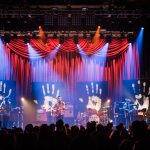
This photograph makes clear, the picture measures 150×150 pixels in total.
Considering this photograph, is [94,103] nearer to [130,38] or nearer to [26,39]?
[130,38]

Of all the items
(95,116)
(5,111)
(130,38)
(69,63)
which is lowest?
(95,116)

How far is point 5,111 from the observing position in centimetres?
1855

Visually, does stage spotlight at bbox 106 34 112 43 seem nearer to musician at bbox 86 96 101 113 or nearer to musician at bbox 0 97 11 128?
musician at bbox 86 96 101 113

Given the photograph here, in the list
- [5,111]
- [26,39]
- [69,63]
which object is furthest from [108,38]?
[5,111]

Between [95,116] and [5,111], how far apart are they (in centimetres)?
478

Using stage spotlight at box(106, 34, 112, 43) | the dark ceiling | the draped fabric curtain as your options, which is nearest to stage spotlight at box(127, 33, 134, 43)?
the draped fabric curtain

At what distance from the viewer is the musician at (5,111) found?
17.8 m

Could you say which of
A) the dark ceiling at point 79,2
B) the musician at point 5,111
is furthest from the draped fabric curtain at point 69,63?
the dark ceiling at point 79,2

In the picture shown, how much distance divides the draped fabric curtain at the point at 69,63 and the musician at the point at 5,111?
141 centimetres

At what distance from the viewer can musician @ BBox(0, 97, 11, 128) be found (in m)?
17.8

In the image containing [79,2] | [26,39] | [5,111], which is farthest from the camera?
[26,39]

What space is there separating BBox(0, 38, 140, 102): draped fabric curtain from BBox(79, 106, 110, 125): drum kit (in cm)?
198

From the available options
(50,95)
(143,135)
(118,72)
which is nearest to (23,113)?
(50,95)

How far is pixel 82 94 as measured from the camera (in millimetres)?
21734
